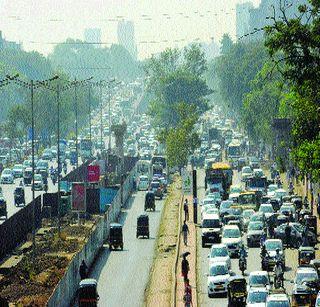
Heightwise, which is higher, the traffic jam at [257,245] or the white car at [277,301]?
the traffic jam at [257,245]

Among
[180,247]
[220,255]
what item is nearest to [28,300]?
[220,255]

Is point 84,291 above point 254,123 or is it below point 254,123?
below

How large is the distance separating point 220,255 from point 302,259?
371cm

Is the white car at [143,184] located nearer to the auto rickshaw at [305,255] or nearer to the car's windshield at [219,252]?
the car's windshield at [219,252]

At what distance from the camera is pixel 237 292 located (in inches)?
2146

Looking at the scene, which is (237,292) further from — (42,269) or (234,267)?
(42,269)

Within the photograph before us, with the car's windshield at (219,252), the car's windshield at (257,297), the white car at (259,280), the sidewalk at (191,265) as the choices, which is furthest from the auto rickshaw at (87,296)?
the car's windshield at (219,252)

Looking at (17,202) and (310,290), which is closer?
(310,290)

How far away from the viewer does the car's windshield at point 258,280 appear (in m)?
57.4

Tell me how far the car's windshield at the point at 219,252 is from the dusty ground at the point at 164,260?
2.17 meters

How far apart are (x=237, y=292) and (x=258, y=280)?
3217mm

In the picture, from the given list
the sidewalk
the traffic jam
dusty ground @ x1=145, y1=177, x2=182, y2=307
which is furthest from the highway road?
dusty ground @ x1=145, y1=177, x2=182, y2=307

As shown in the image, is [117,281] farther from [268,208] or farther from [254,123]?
[254,123]

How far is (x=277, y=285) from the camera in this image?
58.2 metres
